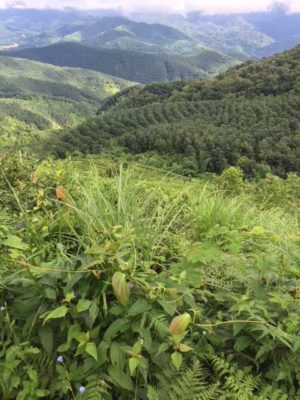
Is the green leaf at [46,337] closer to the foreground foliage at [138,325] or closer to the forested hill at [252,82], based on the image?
the foreground foliage at [138,325]

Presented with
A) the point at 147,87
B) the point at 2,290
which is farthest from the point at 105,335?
the point at 147,87

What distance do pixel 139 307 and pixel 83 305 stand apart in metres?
0.29

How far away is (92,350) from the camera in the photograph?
2275 millimetres

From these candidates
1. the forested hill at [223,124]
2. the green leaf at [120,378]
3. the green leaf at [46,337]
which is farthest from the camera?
the forested hill at [223,124]

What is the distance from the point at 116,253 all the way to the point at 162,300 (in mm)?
355

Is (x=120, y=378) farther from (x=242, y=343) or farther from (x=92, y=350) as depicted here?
(x=242, y=343)

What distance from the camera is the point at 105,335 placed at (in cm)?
238

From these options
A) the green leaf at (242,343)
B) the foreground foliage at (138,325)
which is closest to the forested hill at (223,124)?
the foreground foliage at (138,325)

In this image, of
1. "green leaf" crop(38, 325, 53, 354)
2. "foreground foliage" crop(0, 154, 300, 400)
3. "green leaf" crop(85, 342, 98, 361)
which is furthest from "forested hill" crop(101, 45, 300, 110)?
"green leaf" crop(85, 342, 98, 361)

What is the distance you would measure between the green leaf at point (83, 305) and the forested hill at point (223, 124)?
210 ft

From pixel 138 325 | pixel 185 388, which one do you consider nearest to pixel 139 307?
pixel 138 325

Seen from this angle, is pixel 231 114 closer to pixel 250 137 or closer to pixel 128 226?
pixel 250 137

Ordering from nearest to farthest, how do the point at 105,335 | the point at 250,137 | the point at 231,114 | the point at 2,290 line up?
the point at 105,335 → the point at 2,290 → the point at 250,137 → the point at 231,114

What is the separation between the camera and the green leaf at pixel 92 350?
225cm
